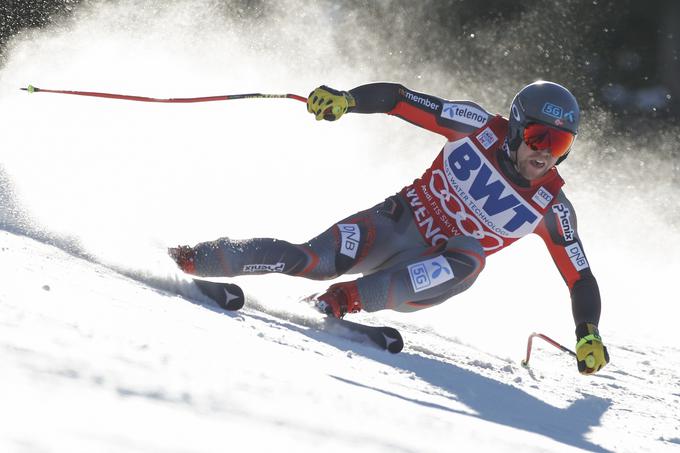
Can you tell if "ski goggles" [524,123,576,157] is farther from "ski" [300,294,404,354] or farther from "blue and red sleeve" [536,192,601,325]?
"ski" [300,294,404,354]

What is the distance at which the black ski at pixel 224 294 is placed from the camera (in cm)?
319

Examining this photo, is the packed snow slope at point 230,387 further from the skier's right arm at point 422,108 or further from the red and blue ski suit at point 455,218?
the skier's right arm at point 422,108

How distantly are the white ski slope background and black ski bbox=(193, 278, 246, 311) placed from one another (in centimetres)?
5

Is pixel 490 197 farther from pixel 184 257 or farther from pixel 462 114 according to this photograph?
pixel 184 257

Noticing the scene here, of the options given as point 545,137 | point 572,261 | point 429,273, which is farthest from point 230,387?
point 572,261

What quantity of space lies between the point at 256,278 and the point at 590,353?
1.69 metres

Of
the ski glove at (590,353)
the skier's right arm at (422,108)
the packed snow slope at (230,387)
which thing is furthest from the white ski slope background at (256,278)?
the skier's right arm at (422,108)

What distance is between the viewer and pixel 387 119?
11492mm

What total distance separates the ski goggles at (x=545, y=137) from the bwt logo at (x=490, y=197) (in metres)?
0.25

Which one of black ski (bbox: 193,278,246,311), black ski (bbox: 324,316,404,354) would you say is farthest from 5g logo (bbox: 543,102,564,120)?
black ski (bbox: 193,278,246,311)

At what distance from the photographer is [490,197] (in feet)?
14.0

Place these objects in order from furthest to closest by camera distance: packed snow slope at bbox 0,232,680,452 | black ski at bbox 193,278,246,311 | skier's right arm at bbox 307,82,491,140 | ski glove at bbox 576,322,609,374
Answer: skier's right arm at bbox 307,82,491,140 < ski glove at bbox 576,322,609,374 < black ski at bbox 193,278,246,311 < packed snow slope at bbox 0,232,680,452

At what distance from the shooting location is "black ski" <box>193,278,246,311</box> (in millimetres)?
3193

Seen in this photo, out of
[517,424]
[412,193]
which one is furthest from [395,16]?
[517,424]
